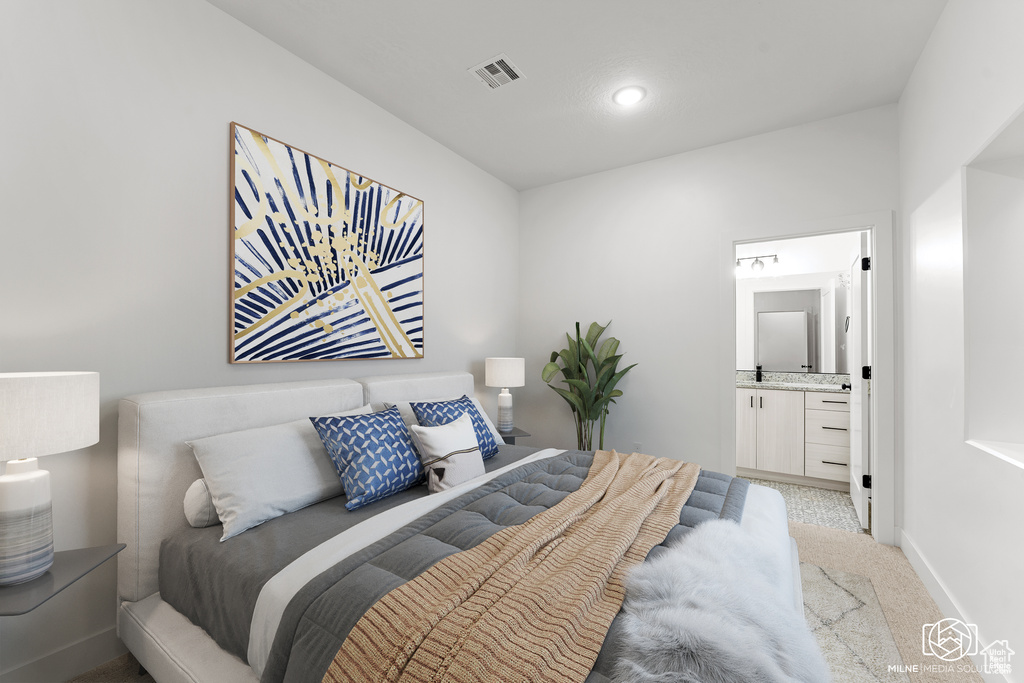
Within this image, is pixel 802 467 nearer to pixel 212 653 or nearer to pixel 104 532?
pixel 212 653

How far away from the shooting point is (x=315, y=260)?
2445mm

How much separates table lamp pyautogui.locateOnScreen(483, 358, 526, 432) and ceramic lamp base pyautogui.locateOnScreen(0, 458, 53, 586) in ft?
8.15

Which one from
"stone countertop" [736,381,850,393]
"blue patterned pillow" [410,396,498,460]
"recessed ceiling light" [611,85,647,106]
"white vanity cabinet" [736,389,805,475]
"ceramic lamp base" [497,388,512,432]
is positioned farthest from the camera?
"white vanity cabinet" [736,389,805,475]

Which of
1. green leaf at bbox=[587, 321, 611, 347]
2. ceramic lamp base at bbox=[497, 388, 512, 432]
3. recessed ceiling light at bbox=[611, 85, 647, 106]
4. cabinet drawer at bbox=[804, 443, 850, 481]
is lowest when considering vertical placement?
cabinet drawer at bbox=[804, 443, 850, 481]

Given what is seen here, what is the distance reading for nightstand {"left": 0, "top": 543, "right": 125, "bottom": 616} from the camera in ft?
3.91

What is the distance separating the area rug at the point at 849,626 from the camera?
169cm

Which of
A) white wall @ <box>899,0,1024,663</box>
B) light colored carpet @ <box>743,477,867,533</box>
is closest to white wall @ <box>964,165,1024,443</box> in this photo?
white wall @ <box>899,0,1024,663</box>

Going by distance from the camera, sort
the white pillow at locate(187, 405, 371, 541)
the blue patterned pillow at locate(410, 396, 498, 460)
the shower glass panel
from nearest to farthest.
Answer: the white pillow at locate(187, 405, 371, 541), the blue patterned pillow at locate(410, 396, 498, 460), the shower glass panel

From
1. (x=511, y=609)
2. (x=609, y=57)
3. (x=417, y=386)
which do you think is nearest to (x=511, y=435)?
(x=417, y=386)

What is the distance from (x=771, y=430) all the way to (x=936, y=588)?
2140 millimetres

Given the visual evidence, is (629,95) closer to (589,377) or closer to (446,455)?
(589,377)

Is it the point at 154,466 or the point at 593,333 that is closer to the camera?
the point at 154,466

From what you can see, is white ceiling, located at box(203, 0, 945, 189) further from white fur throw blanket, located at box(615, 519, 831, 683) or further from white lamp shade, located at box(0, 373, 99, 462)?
white fur throw blanket, located at box(615, 519, 831, 683)

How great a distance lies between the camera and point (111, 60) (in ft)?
5.70
